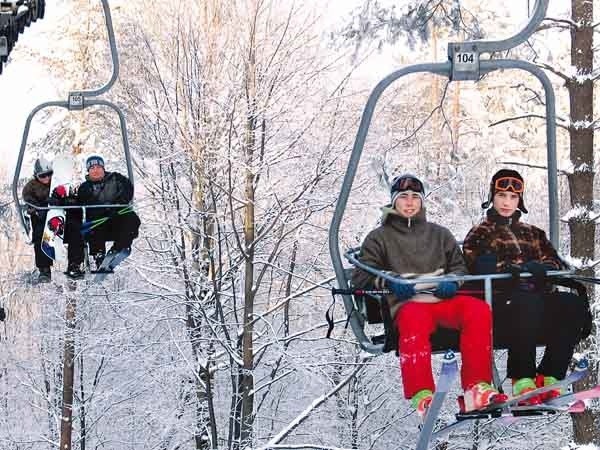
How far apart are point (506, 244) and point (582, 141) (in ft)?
13.7

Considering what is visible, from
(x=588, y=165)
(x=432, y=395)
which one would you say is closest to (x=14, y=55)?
(x=588, y=165)

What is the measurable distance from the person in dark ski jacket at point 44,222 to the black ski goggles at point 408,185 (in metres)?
3.34

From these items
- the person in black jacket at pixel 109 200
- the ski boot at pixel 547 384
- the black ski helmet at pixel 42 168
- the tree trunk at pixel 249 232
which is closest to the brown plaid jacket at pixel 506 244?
the ski boot at pixel 547 384

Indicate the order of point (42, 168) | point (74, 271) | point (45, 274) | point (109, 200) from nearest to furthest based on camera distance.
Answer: point (109, 200)
point (74, 271)
point (42, 168)
point (45, 274)

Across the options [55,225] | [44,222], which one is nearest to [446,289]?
[55,225]

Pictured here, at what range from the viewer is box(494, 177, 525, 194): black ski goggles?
443 centimetres

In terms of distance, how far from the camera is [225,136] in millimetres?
12484

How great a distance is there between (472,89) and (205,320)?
9.22 meters

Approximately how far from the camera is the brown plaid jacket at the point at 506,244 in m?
4.41

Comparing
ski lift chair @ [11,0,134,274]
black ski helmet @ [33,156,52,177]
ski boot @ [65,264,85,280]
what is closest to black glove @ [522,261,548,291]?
ski lift chair @ [11,0,134,274]

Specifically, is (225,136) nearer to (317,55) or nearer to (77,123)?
(317,55)

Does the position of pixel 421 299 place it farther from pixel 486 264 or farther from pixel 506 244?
pixel 506 244

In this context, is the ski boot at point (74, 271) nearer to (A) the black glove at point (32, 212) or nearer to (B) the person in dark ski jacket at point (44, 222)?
(B) the person in dark ski jacket at point (44, 222)

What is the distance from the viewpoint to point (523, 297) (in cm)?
421
